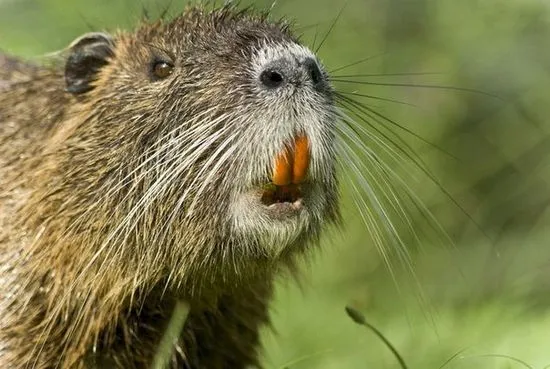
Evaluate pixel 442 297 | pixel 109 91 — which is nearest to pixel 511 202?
pixel 442 297

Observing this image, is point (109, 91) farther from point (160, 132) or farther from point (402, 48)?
point (402, 48)

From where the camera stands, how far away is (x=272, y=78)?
370 cm

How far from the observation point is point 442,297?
620 centimetres

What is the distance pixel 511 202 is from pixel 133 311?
3.37 m

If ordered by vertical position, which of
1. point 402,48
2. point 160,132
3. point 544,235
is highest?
point 402,48

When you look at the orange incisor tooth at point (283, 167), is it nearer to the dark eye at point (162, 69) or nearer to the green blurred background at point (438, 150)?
the dark eye at point (162, 69)

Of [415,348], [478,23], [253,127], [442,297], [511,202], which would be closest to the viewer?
[253,127]

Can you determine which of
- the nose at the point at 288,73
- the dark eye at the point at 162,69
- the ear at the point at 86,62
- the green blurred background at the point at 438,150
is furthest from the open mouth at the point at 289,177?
the green blurred background at the point at 438,150

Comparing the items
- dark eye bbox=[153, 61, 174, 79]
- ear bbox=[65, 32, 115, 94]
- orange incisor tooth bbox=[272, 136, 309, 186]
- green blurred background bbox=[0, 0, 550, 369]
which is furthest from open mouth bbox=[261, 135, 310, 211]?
green blurred background bbox=[0, 0, 550, 369]

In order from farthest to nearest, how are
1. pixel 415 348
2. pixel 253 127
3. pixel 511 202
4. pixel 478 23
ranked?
pixel 478 23 < pixel 511 202 < pixel 415 348 < pixel 253 127

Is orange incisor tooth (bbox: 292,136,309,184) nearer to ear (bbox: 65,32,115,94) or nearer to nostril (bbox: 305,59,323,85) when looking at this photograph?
nostril (bbox: 305,59,323,85)

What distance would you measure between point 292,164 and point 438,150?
134 inches

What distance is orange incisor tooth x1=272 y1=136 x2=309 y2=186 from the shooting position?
3.61 m

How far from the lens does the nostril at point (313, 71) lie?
3705 mm
